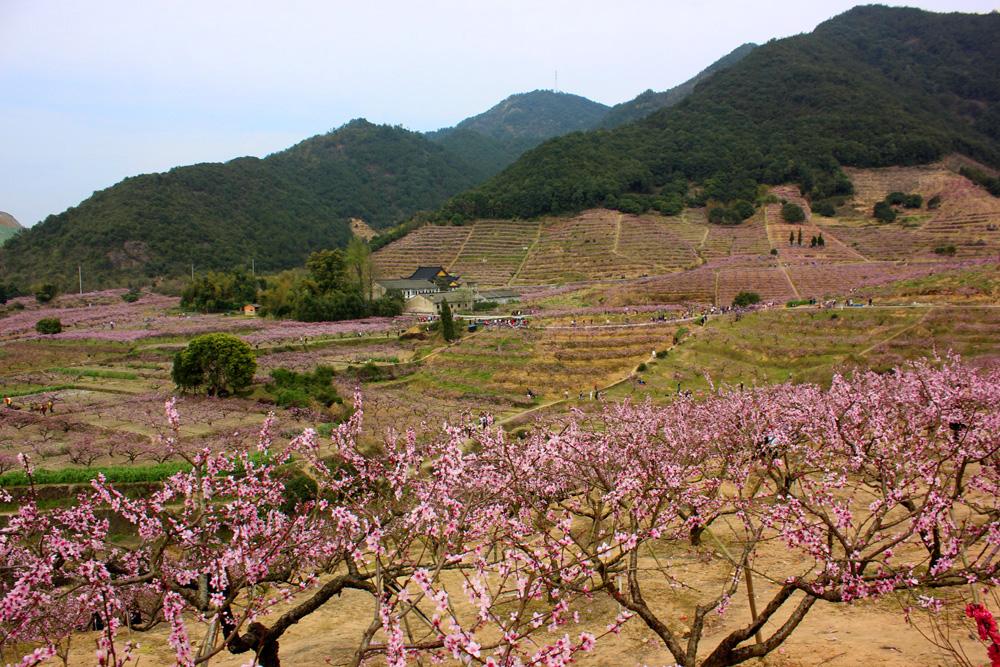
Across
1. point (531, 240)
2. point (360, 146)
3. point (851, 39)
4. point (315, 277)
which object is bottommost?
point (315, 277)

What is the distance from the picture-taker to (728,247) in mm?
74125

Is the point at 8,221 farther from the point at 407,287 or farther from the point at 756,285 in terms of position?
the point at 756,285

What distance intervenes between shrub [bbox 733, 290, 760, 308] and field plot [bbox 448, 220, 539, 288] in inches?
1298

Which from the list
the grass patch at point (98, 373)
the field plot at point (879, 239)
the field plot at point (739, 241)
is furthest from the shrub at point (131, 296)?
the field plot at point (879, 239)

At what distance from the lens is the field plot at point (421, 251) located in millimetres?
85312

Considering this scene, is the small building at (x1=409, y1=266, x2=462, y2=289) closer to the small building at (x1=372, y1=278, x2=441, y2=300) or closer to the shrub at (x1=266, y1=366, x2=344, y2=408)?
the small building at (x1=372, y1=278, x2=441, y2=300)

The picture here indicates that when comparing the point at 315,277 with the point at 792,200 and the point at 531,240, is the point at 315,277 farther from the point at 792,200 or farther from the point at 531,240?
the point at 792,200

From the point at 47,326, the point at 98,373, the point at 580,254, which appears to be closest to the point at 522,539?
the point at 98,373

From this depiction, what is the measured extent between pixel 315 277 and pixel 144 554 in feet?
182

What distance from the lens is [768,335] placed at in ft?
116

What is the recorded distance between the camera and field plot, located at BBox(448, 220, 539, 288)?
78.1 m

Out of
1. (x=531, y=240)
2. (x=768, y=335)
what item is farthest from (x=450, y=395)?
(x=531, y=240)

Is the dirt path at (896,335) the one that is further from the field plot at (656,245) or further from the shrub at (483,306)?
the field plot at (656,245)

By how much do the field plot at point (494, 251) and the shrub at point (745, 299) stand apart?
108 ft
